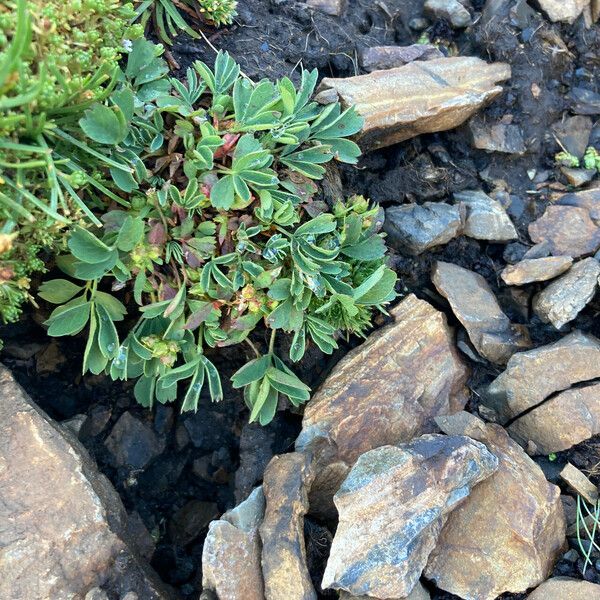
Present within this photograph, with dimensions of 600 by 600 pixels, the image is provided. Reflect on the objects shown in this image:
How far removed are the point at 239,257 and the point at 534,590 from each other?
6.87 feet

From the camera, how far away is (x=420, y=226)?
4.11 metres

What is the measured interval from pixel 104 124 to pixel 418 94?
221 cm

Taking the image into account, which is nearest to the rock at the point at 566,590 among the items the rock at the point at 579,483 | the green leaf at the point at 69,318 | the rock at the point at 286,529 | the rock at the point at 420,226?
the rock at the point at 579,483

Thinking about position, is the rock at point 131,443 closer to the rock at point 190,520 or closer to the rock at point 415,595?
the rock at point 190,520

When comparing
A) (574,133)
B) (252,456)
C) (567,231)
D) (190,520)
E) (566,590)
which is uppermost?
(574,133)

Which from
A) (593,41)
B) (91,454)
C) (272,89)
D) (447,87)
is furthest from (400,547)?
(593,41)

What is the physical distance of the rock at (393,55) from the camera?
14.5 feet

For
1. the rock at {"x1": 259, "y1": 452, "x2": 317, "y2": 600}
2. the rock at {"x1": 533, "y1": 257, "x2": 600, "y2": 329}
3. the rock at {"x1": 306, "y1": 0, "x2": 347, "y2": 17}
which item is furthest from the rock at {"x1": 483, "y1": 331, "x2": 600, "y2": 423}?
the rock at {"x1": 306, "y1": 0, "x2": 347, "y2": 17}

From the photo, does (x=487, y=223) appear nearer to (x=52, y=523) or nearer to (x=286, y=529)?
(x=286, y=529)

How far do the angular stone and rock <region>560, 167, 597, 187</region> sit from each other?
2.42 feet

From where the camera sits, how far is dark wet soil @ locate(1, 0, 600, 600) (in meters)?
3.77

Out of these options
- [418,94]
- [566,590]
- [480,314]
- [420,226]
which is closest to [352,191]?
[420,226]

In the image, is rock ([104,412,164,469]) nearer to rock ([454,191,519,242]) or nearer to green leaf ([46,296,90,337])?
green leaf ([46,296,90,337])

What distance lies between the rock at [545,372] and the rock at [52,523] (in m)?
2.13
